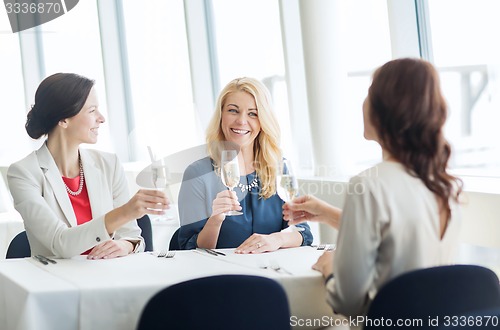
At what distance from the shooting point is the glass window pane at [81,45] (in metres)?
7.13

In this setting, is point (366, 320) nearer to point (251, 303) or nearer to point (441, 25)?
point (251, 303)

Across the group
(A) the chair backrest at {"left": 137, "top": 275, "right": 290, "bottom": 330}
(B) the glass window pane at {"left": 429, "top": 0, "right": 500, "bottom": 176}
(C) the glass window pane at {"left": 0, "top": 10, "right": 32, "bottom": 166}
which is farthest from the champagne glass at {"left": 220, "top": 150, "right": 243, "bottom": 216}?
(C) the glass window pane at {"left": 0, "top": 10, "right": 32, "bottom": 166}

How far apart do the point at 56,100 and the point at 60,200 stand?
0.40 meters

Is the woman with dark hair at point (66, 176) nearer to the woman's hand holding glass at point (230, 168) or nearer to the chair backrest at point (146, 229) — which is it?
the chair backrest at point (146, 229)

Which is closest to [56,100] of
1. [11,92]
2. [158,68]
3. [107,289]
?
[107,289]

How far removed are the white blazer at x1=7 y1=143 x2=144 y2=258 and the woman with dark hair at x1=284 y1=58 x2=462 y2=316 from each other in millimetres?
1018

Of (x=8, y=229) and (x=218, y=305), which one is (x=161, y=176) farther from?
(x=8, y=229)

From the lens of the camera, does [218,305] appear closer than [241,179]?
Yes

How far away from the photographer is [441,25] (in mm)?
3711

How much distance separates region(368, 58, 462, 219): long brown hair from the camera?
5.77ft

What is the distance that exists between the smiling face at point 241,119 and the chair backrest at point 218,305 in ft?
4.37

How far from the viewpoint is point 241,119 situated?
117 inches

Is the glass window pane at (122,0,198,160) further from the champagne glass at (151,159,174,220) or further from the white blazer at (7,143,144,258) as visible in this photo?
the champagne glass at (151,159,174,220)

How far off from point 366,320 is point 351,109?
3.26 meters
